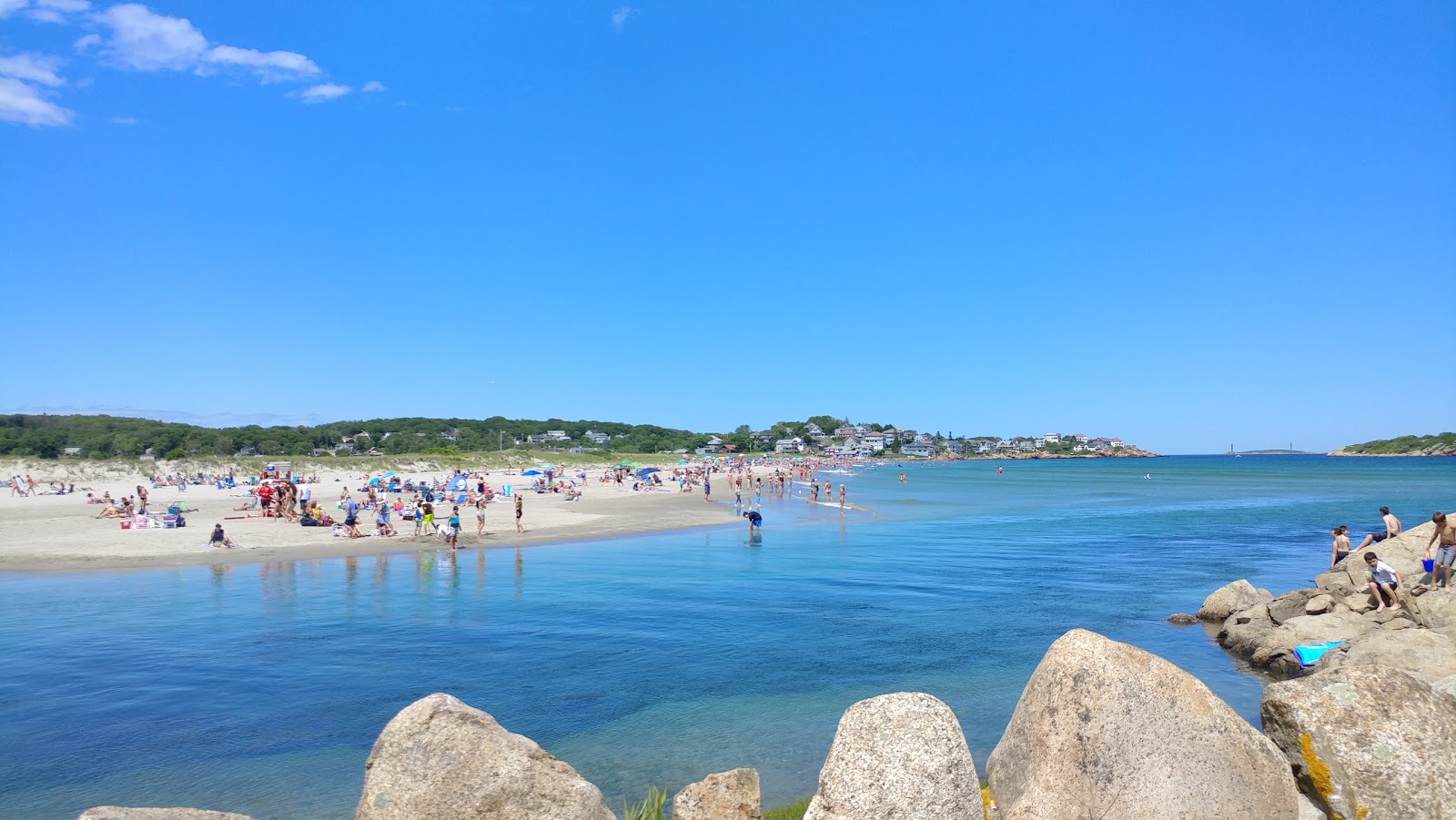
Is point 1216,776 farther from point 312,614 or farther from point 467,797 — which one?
point 312,614

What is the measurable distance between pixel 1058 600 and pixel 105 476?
75098mm

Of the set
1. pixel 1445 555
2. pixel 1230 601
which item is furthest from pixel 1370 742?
pixel 1445 555

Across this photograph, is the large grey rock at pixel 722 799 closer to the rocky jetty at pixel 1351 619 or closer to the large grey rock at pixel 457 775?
the large grey rock at pixel 457 775

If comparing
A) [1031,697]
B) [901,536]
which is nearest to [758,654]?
[1031,697]

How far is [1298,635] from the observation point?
48.7 ft

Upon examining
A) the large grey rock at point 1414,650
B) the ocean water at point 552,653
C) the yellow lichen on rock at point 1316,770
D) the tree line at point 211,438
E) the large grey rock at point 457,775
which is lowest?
the ocean water at point 552,653

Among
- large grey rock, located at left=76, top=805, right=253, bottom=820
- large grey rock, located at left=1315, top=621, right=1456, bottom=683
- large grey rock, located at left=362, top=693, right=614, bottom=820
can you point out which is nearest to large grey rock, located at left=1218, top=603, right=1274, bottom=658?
large grey rock, located at left=1315, top=621, right=1456, bottom=683

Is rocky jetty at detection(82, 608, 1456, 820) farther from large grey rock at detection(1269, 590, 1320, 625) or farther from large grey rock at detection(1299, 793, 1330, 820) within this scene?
large grey rock at detection(1269, 590, 1320, 625)

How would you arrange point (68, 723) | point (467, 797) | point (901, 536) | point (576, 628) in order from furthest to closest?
1. point (901, 536)
2. point (576, 628)
3. point (68, 723)
4. point (467, 797)

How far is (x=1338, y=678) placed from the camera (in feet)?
21.4

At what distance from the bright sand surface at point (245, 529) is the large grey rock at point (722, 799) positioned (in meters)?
25.1

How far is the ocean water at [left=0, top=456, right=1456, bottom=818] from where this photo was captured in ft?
33.0

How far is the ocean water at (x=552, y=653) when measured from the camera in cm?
1005

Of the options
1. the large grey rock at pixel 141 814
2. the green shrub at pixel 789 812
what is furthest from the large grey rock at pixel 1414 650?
the large grey rock at pixel 141 814
